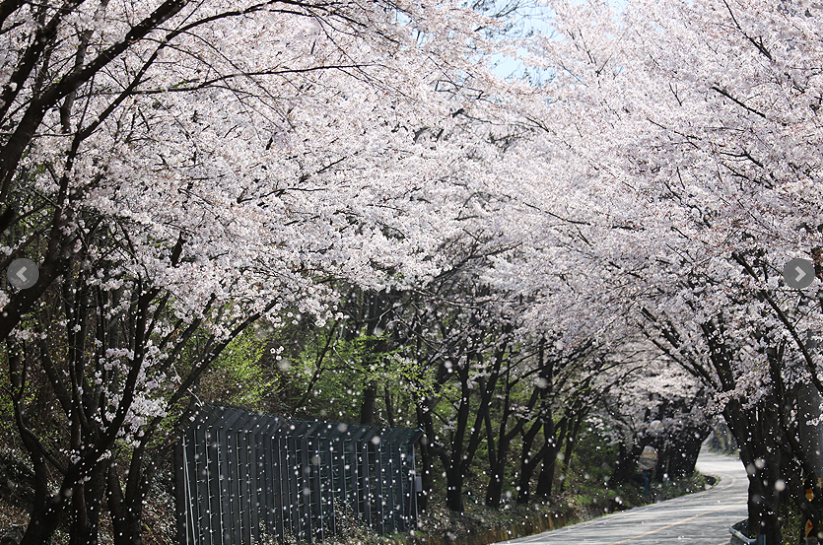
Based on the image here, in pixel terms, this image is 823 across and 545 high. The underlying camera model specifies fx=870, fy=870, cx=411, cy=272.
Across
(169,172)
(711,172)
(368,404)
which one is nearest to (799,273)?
(711,172)

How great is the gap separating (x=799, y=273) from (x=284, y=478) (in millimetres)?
9902

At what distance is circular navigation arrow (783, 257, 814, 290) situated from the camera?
1148 centimetres

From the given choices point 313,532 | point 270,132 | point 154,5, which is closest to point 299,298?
point 270,132

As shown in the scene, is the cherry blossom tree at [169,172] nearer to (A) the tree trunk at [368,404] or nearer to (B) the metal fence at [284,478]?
(B) the metal fence at [284,478]

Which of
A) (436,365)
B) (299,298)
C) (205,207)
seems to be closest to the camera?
(205,207)

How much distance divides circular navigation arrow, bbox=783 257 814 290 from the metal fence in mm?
8684

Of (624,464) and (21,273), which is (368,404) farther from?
(624,464)

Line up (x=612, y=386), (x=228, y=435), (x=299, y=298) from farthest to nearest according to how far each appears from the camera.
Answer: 1. (x=612, y=386)
2. (x=228, y=435)
3. (x=299, y=298)

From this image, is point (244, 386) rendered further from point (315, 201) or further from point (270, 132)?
point (270, 132)

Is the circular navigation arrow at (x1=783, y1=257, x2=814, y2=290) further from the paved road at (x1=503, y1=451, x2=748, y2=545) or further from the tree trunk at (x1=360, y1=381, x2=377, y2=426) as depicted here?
the tree trunk at (x1=360, y1=381, x2=377, y2=426)

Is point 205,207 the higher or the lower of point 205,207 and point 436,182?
the lower

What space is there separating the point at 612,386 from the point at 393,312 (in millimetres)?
10688

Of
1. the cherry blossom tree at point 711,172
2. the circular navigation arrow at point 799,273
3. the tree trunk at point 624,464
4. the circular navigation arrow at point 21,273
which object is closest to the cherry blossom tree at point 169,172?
the circular navigation arrow at point 21,273

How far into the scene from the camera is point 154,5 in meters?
9.67
